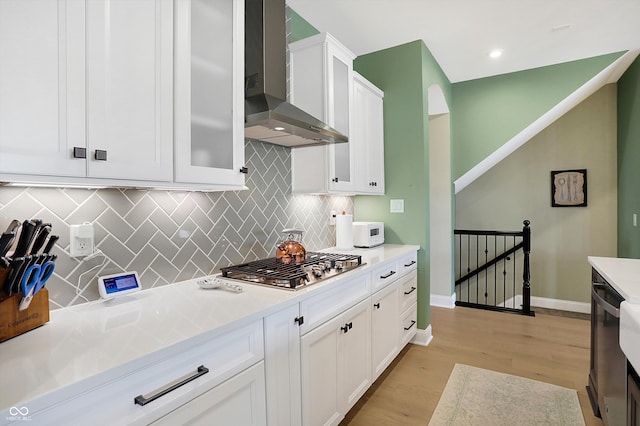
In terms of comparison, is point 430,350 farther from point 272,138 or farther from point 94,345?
point 94,345

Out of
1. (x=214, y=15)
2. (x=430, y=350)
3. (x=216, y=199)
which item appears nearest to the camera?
(x=214, y=15)

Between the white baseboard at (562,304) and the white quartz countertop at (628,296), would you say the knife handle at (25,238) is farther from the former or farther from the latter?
the white baseboard at (562,304)

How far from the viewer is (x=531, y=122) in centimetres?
382

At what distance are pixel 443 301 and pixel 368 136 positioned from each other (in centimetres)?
245

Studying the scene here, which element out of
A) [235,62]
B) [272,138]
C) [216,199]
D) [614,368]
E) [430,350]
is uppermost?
[235,62]

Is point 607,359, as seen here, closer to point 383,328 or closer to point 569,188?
point 383,328

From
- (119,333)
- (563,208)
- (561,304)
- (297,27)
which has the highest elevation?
(297,27)

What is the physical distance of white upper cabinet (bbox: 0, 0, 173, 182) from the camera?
91cm

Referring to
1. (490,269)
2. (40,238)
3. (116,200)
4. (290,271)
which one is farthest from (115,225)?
(490,269)

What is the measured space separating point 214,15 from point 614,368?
2.49 metres

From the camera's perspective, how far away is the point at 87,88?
1.05 m

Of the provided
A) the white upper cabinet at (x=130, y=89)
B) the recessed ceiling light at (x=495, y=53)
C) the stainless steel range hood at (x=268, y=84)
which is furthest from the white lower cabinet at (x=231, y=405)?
the recessed ceiling light at (x=495, y=53)

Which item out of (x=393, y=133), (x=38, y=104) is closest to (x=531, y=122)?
(x=393, y=133)

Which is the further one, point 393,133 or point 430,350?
point 393,133
